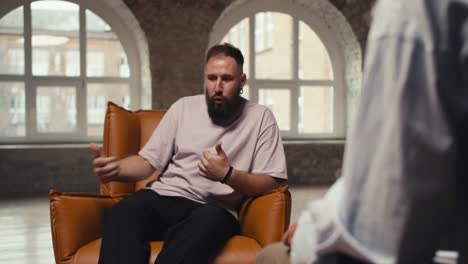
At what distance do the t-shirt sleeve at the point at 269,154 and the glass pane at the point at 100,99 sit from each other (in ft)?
16.0

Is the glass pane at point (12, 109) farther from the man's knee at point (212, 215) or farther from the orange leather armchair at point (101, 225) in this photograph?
the man's knee at point (212, 215)

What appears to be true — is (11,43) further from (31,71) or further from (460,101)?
(460,101)

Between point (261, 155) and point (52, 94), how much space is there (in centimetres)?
511

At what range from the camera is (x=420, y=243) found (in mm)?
663

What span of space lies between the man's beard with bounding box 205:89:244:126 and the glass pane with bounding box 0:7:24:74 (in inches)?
192

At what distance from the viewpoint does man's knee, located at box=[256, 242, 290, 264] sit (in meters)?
1.32

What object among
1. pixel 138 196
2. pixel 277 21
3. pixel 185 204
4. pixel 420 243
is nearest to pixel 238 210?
pixel 185 204

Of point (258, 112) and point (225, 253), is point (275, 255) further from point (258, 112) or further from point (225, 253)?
point (258, 112)

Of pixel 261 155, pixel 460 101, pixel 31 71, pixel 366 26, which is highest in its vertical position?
pixel 366 26

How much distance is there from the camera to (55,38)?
6777 mm

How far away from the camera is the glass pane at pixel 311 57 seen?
7738 mm

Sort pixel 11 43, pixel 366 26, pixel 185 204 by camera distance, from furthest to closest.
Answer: pixel 366 26 → pixel 11 43 → pixel 185 204

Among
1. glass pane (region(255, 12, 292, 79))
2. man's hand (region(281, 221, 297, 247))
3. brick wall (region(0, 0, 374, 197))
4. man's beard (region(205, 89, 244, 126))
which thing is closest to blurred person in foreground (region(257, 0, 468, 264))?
man's hand (region(281, 221, 297, 247))

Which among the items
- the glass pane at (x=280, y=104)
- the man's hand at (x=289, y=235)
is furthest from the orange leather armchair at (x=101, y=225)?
the glass pane at (x=280, y=104)
